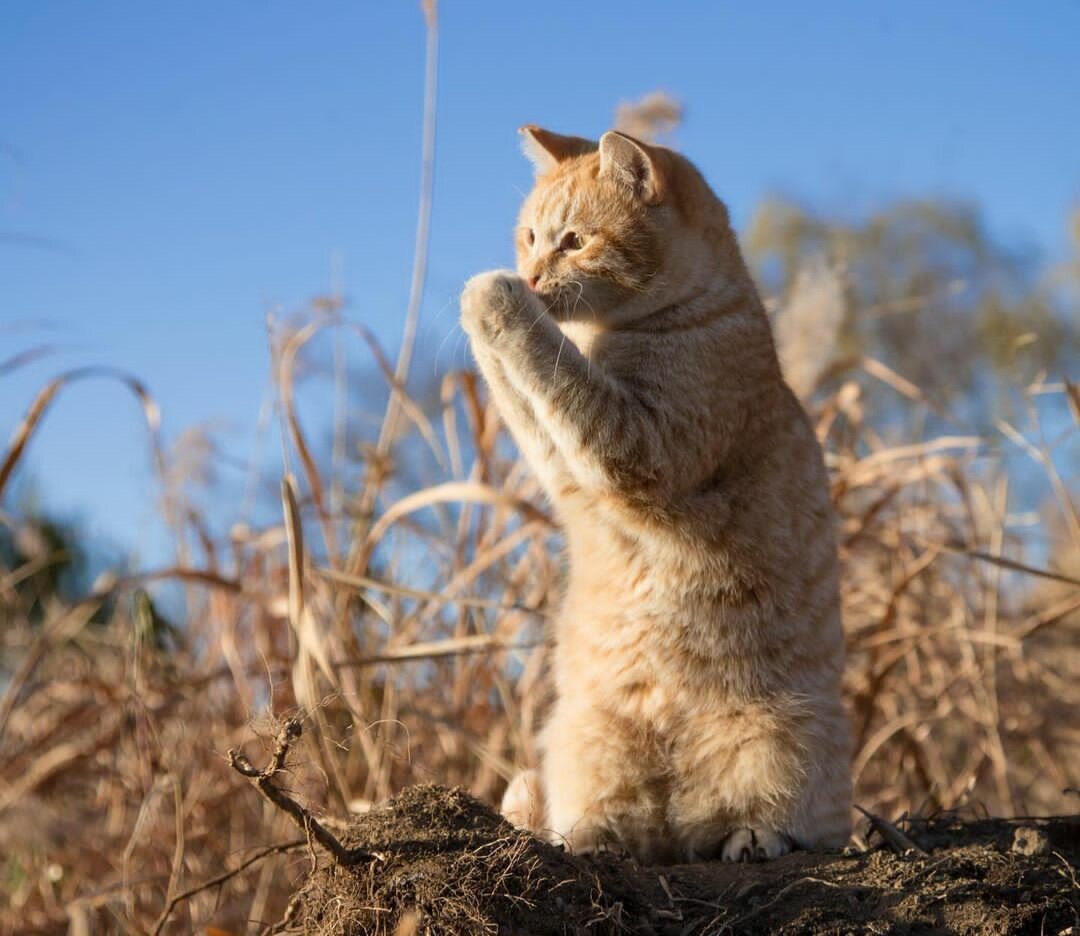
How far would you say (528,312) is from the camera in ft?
6.84

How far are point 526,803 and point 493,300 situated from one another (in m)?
0.97

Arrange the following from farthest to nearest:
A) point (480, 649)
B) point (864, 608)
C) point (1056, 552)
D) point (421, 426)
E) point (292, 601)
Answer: point (1056, 552), point (864, 608), point (421, 426), point (480, 649), point (292, 601)

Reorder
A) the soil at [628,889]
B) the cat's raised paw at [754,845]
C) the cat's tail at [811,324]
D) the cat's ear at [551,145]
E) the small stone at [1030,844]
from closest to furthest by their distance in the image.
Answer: the soil at [628,889] < the small stone at [1030,844] < the cat's raised paw at [754,845] < the cat's ear at [551,145] < the cat's tail at [811,324]

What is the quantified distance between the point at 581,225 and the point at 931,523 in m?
1.90

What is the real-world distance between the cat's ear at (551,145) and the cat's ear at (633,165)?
0.28 m

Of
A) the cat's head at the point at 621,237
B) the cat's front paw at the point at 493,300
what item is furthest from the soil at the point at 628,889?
the cat's head at the point at 621,237

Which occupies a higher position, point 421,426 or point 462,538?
point 421,426

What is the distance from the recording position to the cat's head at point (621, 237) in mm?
2305

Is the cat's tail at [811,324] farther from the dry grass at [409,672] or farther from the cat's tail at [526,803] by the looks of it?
the cat's tail at [526,803]

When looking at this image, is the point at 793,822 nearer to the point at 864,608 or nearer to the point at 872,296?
the point at 864,608

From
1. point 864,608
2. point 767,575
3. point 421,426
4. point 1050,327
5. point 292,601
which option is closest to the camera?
point 292,601

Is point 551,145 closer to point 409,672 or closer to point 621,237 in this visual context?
point 621,237

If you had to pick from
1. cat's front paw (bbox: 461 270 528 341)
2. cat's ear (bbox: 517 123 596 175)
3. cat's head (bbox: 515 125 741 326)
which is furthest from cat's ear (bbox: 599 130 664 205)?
cat's front paw (bbox: 461 270 528 341)

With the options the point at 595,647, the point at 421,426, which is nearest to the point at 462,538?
the point at 421,426
